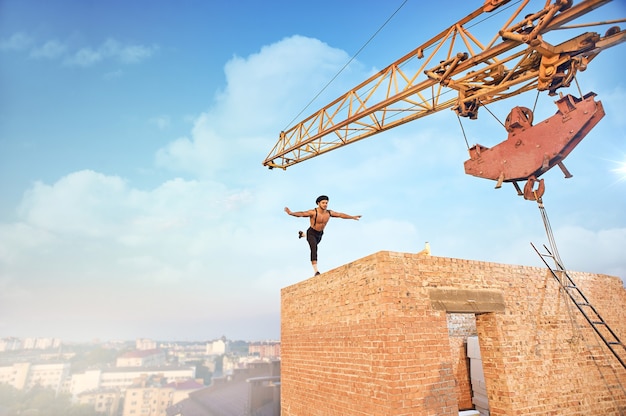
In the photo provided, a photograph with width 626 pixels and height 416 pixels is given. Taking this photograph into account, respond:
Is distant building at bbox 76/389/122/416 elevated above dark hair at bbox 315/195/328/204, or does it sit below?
below

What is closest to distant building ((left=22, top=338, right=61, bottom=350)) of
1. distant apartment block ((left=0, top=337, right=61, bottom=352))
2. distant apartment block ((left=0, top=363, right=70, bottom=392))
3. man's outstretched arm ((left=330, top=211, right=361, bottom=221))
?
distant apartment block ((left=0, top=337, right=61, bottom=352))

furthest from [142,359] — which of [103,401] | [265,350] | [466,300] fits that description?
[466,300]

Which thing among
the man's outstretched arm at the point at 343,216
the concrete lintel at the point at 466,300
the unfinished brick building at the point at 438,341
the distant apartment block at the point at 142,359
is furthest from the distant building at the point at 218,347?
the concrete lintel at the point at 466,300

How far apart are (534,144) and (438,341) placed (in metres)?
3.74

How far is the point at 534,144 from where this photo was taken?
5855 mm

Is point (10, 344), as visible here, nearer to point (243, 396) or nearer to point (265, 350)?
point (265, 350)

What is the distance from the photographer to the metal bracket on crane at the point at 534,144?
5352 millimetres

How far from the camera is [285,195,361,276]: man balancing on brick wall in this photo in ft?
27.8

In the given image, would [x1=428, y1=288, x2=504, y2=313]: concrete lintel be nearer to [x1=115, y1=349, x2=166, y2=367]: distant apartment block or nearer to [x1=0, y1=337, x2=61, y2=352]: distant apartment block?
[x1=115, y1=349, x2=166, y2=367]: distant apartment block

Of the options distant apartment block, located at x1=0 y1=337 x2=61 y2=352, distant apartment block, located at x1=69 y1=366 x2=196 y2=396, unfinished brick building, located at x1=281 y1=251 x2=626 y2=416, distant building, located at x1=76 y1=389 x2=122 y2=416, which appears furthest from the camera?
distant apartment block, located at x1=0 y1=337 x2=61 y2=352

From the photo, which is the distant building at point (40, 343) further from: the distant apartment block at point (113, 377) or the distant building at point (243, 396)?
the distant building at point (243, 396)

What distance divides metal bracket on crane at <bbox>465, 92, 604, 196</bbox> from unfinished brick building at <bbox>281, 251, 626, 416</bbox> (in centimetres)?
183

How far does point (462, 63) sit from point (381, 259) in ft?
21.1

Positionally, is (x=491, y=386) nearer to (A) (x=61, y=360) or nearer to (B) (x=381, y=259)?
(B) (x=381, y=259)
